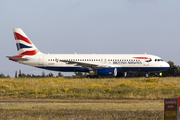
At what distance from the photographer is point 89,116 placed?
14.5 meters

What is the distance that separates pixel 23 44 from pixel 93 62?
11.9 meters

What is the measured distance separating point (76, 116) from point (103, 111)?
7.39 ft

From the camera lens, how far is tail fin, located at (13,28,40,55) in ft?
163

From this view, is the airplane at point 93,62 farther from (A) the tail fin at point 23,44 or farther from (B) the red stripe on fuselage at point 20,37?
(B) the red stripe on fuselage at point 20,37

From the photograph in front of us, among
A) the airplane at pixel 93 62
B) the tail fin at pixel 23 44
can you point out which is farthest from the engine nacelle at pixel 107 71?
the tail fin at pixel 23 44

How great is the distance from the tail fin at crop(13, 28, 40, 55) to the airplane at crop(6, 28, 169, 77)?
75 cm

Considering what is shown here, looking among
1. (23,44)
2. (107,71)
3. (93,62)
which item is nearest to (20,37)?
(23,44)

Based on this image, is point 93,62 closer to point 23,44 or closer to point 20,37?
point 23,44

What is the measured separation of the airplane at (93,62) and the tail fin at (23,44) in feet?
2.45

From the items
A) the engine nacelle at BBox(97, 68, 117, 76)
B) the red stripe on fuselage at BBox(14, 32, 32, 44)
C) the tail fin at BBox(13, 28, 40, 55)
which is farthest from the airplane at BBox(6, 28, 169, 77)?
the red stripe on fuselage at BBox(14, 32, 32, 44)

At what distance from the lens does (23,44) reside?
1961 inches

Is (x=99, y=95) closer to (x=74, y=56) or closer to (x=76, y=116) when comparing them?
(x=76, y=116)

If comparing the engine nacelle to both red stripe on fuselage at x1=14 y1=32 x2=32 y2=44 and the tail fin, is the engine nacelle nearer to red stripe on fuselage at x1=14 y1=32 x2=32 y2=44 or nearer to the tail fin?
the tail fin

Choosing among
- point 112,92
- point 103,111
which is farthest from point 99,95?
point 103,111
